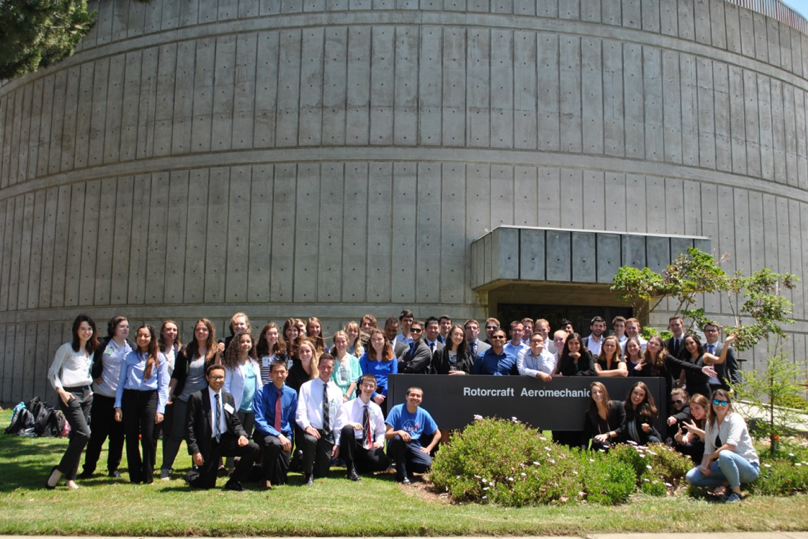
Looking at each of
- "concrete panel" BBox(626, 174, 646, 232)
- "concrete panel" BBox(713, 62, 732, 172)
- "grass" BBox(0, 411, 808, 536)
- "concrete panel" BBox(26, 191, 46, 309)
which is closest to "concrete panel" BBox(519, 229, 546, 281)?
"concrete panel" BBox(626, 174, 646, 232)

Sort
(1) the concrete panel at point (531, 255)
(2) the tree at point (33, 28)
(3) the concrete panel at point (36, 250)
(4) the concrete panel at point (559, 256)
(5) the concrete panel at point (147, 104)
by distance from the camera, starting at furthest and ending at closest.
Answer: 1. (3) the concrete panel at point (36, 250)
2. (5) the concrete panel at point (147, 104)
3. (4) the concrete panel at point (559, 256)
4. (1) the concrete panel at point (531, 255)
5. (2) the tree at point (33, 28)

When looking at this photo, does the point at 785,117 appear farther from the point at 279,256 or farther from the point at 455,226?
the point at 279,256

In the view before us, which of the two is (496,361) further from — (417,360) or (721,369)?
(721,369)

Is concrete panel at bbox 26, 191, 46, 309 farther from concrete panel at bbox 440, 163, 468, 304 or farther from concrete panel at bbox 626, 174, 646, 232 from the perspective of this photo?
concrete panel at bbox 626, 174, 646, 232

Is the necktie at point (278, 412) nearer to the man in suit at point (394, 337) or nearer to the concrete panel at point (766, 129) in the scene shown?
the man in suit at point (394, 337)

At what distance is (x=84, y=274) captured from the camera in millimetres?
19031

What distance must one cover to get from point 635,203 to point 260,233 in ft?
31.5

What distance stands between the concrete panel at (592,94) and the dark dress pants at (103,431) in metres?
13.4

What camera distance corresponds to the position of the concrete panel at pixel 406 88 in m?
17.5

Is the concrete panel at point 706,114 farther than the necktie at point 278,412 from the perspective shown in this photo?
Yes

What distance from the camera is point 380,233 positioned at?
17.2 m

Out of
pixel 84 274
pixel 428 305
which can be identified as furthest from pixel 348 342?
pixel 84 274

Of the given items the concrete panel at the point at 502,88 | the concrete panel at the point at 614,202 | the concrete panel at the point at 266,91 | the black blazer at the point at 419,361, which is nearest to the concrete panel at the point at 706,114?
the concrete panel at the point at 614,202

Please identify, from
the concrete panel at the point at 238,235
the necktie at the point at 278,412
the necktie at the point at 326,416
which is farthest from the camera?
the concrete panel at the point at 238,235
